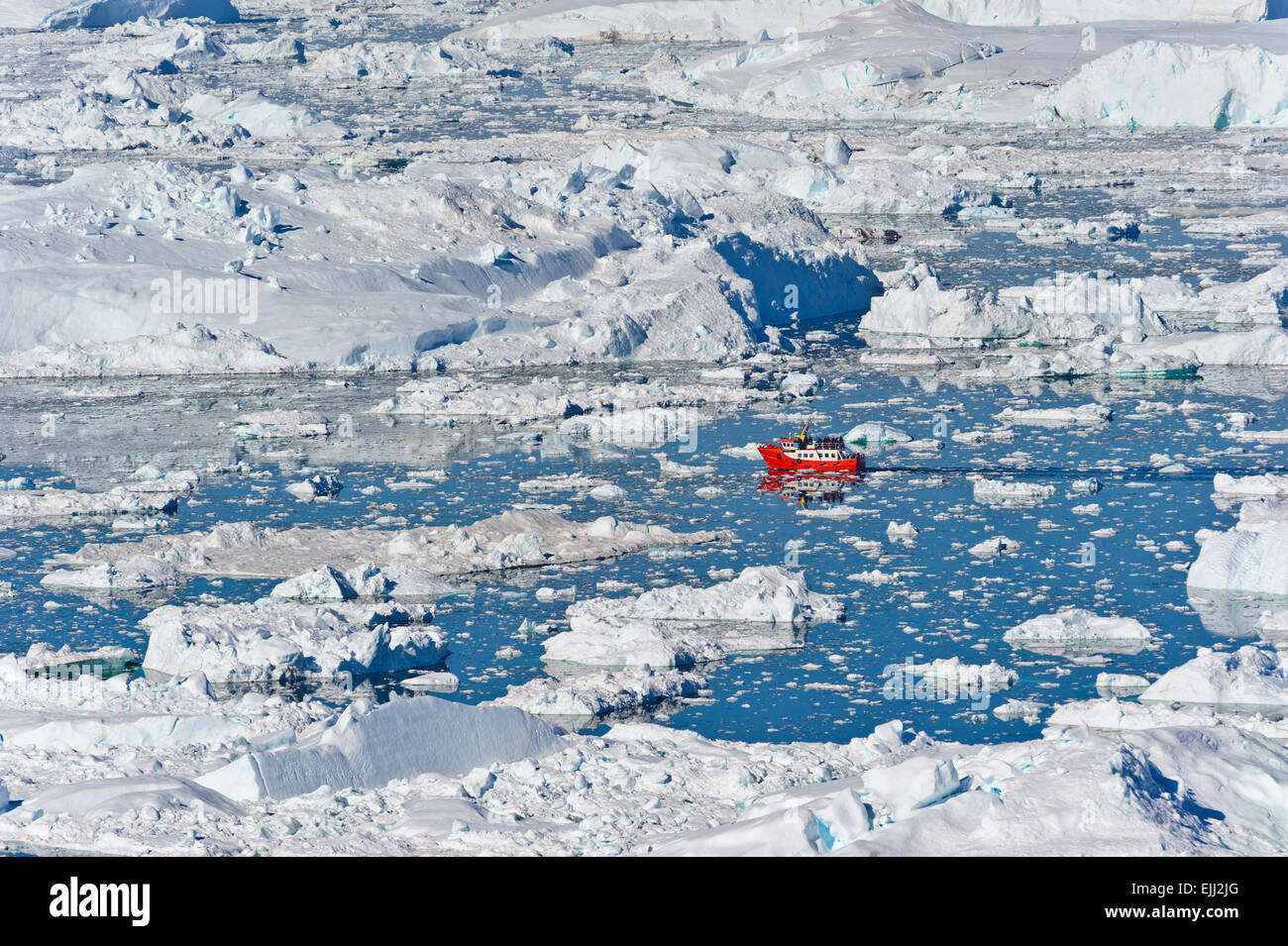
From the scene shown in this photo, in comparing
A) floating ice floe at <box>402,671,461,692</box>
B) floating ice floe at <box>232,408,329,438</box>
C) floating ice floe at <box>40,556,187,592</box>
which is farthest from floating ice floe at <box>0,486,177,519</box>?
floating ice floe at <box>402,671,461,692</box>

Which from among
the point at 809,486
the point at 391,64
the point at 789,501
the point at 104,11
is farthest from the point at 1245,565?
the point at 104,11

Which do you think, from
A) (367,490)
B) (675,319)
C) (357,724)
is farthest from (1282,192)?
(357,724)

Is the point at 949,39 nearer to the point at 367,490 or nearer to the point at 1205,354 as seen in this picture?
the point at 1205,354

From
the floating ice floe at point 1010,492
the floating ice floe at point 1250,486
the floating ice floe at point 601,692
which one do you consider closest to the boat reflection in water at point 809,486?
the floating ice floe at point 1010,492

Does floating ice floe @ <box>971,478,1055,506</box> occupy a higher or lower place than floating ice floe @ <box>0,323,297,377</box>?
lower

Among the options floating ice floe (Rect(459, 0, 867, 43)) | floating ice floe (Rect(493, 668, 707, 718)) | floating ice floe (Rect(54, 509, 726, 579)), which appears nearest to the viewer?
floating ice floe (Rect(493, 668, 707, 718))

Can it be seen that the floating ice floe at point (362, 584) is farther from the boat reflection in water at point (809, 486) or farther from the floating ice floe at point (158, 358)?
the floating ice floe at point (158, 358)

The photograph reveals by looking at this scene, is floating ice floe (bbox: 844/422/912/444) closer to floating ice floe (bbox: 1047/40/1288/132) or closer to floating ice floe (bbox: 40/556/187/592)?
floating ice floe (bbox: 40/556/187/592)
